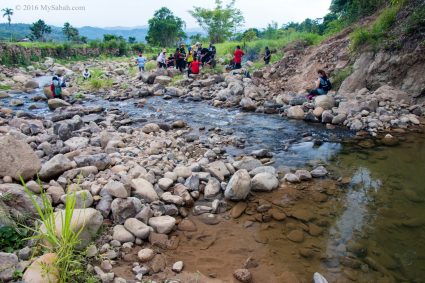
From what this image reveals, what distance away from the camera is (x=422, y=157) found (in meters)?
6.73

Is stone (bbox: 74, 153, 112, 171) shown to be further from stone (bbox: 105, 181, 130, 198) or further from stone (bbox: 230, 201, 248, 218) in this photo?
stone (bbox: 230, 201, 248, 218)

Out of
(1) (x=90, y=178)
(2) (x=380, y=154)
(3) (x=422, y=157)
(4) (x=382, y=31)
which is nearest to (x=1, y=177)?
(1) (x=90, y=178)

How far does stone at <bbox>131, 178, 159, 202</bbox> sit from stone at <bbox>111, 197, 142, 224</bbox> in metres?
0.36

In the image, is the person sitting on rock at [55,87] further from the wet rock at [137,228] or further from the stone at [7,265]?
the stone at [7,265]

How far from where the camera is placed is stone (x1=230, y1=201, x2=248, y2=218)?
4.74 meters

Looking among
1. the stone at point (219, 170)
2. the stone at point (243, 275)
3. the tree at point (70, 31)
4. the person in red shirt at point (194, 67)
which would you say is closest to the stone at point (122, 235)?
the stone at point (243, 275)

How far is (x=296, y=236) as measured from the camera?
13.9 feet

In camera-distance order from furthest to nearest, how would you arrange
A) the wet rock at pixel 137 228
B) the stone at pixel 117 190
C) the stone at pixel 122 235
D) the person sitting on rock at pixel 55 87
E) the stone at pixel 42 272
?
the person sitting on rock at pixel 55 87
the stone at pixel 117 190
the wet rock at pixel 137 228
the stone at pixel 122 235
the stone at pixel 42 272

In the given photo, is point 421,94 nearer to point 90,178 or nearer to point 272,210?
point 272,210

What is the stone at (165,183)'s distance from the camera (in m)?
5.17

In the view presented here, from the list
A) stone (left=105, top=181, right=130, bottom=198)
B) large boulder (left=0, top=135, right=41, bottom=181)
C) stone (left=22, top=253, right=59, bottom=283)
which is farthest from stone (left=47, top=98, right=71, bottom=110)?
stone (left=22, top=253, right=59, bottom=283)

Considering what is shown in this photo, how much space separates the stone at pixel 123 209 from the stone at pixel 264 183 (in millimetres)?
2153

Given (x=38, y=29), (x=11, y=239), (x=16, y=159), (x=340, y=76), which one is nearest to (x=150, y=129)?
(x=16, y=159)

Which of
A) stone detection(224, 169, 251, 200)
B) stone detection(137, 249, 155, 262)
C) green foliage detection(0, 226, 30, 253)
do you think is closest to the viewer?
green foliage detection(0, 226, 30, 253)
